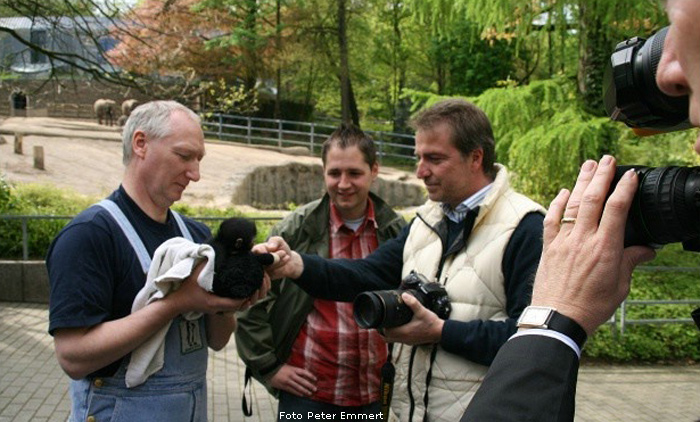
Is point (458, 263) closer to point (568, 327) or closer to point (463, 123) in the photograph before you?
point (463, 123)

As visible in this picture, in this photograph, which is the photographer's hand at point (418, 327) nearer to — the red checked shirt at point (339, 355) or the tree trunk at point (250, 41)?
the red checked shirt at point (339, 355)

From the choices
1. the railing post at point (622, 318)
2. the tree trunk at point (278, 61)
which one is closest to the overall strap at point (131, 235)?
the railing post at point (622, 318)

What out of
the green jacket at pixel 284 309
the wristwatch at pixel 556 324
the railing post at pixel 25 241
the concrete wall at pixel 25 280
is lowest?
the concrete wall at pixel 25 280

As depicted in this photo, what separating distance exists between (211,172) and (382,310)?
1953cm

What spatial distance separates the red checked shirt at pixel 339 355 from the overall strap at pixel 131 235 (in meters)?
1.17

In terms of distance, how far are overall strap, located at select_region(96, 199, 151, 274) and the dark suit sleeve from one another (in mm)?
1563

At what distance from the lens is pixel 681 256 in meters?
11.8

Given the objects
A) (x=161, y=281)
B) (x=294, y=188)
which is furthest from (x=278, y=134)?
(x=161, y=281)

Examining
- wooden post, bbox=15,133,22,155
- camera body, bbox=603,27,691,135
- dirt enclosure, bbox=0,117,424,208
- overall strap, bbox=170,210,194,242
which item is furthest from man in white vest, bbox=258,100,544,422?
wooden post, bbox=15,133,22,155

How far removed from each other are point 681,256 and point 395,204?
11789 millimetres

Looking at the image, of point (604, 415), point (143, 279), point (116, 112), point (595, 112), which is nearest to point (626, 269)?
point (143, 279)

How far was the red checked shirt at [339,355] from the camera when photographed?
11.3 feet

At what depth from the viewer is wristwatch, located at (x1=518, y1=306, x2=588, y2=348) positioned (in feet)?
4.23

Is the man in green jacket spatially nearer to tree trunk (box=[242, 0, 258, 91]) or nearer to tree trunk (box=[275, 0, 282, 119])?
tree trunk (box=[275, 0, 282, 119])
